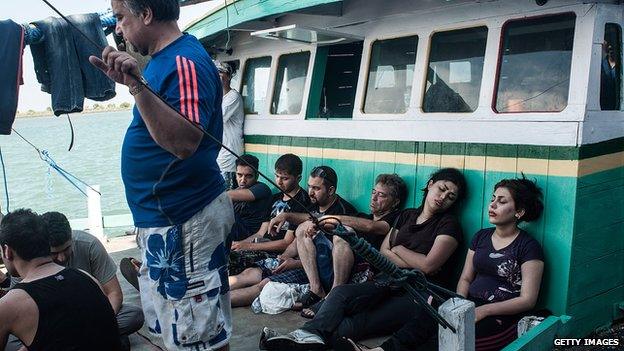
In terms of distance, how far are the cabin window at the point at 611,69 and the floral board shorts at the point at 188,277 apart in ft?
9.36

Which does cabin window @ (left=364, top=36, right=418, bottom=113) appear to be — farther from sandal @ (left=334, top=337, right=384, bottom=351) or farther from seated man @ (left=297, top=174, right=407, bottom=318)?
sandal @ (left=334, top=337, right=384, bottom=351)

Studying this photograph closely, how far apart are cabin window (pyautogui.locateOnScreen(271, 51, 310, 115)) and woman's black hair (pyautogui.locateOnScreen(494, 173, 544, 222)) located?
2.87m

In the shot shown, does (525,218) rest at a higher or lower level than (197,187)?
lower

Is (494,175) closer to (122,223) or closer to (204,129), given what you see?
(204,129)

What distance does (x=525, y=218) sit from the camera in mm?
3615

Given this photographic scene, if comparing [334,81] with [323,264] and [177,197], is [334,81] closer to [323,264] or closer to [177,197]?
[323,264]

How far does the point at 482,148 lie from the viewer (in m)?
4.02

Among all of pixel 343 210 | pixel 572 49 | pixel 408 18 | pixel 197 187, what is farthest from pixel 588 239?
pixel 197 187

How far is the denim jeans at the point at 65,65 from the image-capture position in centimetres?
463

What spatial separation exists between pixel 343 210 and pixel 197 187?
288cm

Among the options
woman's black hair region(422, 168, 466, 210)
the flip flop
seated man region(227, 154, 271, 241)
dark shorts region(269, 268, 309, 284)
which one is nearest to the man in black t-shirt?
dark shorts region(269, 268, 309, 284)

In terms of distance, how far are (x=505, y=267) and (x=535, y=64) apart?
4.63ft

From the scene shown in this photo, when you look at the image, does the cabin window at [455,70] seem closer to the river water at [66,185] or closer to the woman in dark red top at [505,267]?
the woman in dark red top at [505,267]

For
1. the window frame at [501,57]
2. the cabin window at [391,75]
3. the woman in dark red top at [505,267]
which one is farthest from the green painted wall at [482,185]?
the cabin window at [391,75]
